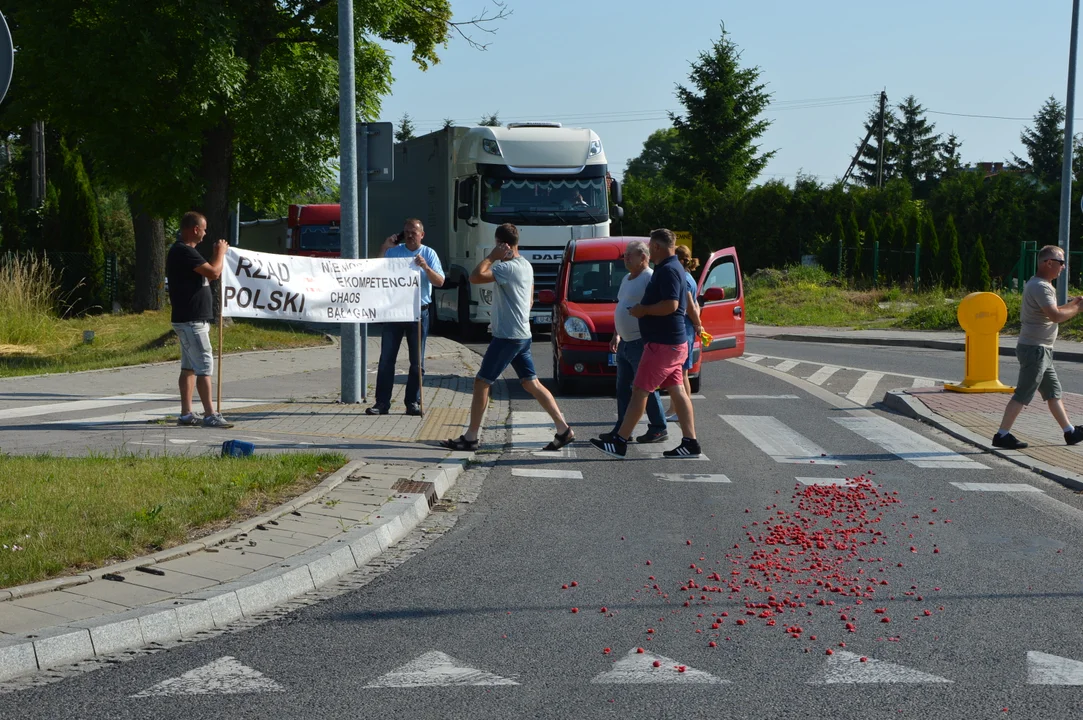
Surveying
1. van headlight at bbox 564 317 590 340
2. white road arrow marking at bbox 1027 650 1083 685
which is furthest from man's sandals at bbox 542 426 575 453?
white road arrow marking at bbox 1027 650 1083 685

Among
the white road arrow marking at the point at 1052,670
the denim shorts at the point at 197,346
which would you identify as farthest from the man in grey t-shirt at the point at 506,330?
the white road arrow marking at the point at 1052,670

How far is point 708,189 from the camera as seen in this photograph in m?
47.1

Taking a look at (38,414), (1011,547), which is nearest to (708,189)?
(38,414)

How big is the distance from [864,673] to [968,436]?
718 centimetres

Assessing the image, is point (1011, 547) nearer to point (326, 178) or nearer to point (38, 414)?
point (38, 414)

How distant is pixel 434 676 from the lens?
15.5ft

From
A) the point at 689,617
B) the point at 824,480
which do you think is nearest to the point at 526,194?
the point at 824,480

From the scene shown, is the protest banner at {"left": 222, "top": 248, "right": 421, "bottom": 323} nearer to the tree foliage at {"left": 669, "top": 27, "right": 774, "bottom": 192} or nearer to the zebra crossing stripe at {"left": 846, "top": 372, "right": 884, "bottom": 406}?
the zebra crossing stripe at {"left": 846, "top": 372, "right": 884, "bottom": 406}

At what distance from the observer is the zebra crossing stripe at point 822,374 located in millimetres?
17125

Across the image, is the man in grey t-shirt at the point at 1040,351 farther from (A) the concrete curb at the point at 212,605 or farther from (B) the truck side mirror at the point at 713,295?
(A) the concrete curb at the point at 212,605

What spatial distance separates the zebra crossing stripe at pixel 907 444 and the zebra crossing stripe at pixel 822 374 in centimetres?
390

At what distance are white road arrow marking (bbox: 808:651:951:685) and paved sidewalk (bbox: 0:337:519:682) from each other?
8.47 ft

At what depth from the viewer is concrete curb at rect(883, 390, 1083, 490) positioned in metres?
9.24

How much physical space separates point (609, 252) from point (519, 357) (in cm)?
A: 583
